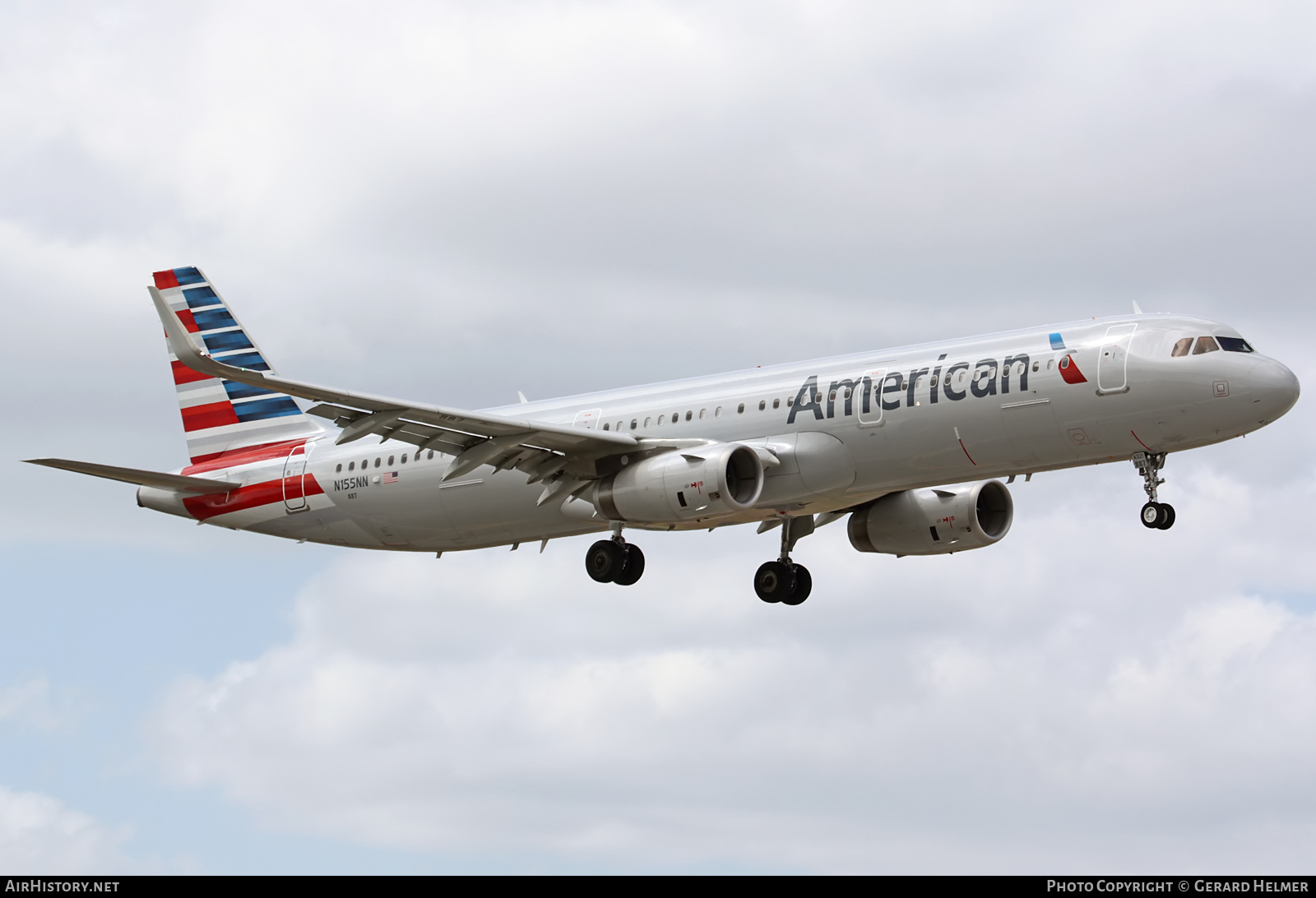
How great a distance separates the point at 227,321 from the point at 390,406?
1636 cm

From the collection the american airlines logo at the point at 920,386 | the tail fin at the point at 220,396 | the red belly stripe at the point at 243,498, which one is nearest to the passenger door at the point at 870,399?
the american airlines logo at the point at 920,386

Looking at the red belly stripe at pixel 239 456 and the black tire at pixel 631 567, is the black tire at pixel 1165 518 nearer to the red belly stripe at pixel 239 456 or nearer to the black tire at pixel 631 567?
the black tire at pixel 631 567

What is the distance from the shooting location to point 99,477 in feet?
154

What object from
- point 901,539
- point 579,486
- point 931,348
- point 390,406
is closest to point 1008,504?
point 901,539

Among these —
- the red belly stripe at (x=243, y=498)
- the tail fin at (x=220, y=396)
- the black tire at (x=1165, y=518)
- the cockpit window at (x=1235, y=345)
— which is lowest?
the black tire at (x=1165, y=518)

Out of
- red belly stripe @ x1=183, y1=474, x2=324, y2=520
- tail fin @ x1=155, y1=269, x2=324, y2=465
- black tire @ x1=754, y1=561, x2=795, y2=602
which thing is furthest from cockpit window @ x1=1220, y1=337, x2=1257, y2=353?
tail fin @ x1=155, y1=269, x2=324, y2=465

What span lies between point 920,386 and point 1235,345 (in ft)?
22.0

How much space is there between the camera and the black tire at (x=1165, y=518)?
128 ft

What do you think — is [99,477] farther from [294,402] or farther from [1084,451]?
[1084,451]

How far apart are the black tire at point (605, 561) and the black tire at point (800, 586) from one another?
6161 millimetres

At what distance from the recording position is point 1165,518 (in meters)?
39.2

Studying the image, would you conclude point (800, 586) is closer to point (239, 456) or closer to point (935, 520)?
point (935, 520)

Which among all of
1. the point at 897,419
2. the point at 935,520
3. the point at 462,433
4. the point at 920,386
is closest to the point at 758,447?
the point at 897,419

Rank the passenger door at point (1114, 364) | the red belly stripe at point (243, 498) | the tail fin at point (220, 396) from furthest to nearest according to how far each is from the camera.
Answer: the tail fin at point (220, 396), the red belly stripe at point (243, 498), the passenger door at point (1114, 364)
